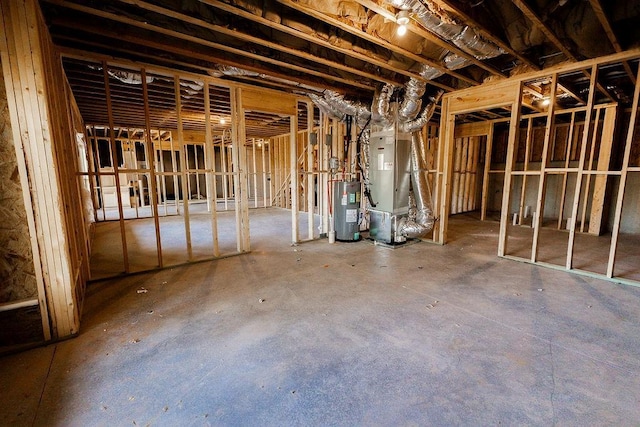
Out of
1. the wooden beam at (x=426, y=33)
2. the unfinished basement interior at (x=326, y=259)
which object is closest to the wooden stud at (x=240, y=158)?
the unfinished basement interior at (x=326, y=259)

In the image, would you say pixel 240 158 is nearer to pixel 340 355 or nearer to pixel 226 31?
pixel 226 31

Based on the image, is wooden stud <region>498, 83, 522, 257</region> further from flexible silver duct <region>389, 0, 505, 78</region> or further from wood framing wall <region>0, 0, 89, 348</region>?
wood framing wall <region>0, 0, 89, 348</region>

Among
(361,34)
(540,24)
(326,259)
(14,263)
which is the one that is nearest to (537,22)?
(540,24)

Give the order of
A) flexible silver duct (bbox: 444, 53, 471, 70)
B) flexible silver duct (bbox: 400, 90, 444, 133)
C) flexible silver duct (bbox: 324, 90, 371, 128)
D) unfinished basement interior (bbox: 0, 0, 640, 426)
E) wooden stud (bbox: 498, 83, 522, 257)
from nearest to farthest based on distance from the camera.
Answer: unfinished basement interior (bbox: 0, 0, 640, 426), flexible silver duct (bbox: 444, 53, 471, 70), wooden stud (bbox: 498, 83, 522, 257), flexible silver duct (bbox: 400, 90, 444, 133), flexible silver duct (bbox: 324, 90, 371, 128)

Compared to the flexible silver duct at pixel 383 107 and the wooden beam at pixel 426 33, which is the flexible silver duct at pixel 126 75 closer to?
the wooden beam at pixel 426 33

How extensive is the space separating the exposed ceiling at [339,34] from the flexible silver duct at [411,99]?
0.59 ft

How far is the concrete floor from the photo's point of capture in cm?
153

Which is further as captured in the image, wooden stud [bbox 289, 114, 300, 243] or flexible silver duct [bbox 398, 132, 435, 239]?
flexible silver duct [bbox 398, 132, 435, 239]

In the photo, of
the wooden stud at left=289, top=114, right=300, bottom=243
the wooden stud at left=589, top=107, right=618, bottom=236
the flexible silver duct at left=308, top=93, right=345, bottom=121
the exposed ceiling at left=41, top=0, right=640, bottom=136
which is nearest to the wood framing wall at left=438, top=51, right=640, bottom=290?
the wooden stud at left=589, top=107, right=618, bottom=236

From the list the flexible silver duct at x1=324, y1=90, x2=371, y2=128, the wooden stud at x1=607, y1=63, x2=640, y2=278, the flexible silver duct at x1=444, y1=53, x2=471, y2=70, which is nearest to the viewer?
the wooden stud at x1=607, y1=63, x2=640, y2=278

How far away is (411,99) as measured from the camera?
4281 millimetres

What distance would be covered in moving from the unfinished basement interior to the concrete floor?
0.05 ft

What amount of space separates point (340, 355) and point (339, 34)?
3065 millimetres

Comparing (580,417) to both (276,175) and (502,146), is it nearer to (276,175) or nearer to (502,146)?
(502,146)
